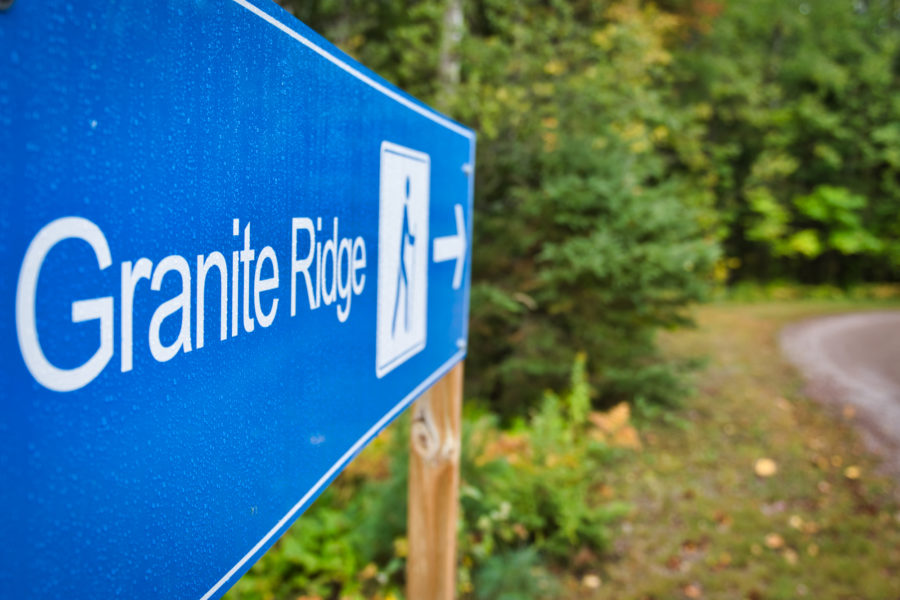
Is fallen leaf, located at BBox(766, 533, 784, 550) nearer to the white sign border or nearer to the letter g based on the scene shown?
the white sign border

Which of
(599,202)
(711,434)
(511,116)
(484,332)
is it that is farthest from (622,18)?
(711,434)

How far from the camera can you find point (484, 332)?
5.79m

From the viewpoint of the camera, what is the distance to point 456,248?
1749 millimetres

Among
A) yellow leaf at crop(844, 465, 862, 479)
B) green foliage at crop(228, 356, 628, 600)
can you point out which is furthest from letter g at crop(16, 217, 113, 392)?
yellow leaf at crop(844, 465, 862, 479)

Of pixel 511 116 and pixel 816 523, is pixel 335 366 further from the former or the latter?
pixel 511 116

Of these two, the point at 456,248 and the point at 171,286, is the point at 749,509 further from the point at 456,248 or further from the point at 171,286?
the point at 171,286

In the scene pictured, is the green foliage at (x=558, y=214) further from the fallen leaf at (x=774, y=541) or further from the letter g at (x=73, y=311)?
the letter g at (x=73, y=311)

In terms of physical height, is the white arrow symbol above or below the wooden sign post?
above

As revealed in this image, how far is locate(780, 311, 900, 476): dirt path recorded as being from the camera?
5.92 metres

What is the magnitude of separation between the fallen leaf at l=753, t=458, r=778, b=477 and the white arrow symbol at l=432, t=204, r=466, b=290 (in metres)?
4.08

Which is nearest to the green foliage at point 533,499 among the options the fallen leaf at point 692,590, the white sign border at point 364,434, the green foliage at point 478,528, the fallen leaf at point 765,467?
the green foliage at point 478,528

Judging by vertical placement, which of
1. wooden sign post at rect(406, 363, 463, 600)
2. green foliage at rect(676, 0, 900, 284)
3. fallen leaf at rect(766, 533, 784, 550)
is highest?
green foliage at rect(676, 0, 900, 284)

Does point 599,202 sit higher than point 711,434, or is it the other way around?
point 599,202

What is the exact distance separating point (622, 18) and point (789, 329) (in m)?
7.33
